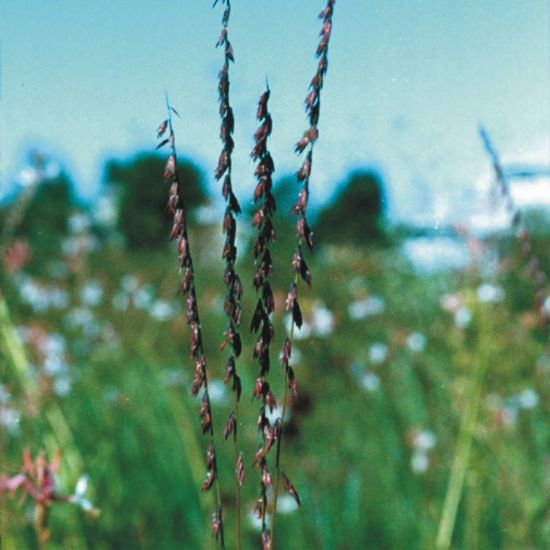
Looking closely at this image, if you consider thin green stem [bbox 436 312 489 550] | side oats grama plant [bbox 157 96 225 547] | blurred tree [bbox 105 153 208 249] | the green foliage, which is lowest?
blurred tree [bbox 105 153 208 249]

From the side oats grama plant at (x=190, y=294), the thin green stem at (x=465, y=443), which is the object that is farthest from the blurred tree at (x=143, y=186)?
the side oats grama plant at (x=190, y=294)

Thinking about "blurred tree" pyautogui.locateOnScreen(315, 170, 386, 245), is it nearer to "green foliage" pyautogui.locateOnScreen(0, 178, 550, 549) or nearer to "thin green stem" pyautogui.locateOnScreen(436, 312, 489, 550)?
"green foliage" pyautogui.locateOnScreen(0, 178, 550, 549)

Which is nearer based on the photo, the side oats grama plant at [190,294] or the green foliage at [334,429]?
the side oats grama plant at [190,294]

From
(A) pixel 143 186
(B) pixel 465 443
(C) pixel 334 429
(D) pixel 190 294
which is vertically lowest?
(A) pixel 143 186

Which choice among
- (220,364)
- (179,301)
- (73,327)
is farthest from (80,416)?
(179,301)

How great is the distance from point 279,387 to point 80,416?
1030 mm

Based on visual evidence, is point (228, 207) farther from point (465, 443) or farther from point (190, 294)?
point (465, 443)

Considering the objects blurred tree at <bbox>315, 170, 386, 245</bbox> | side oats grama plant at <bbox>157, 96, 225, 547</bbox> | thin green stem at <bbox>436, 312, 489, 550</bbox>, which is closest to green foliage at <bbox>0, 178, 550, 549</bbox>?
thin green stem at <bbox>436, 312, 489, 550</bbox>

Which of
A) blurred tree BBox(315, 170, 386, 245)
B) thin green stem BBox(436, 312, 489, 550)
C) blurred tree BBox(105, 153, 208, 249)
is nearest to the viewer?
thin green stem BBox(436, 312, 489, 550)

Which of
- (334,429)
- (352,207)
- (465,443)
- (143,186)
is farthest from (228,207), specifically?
(143,186)

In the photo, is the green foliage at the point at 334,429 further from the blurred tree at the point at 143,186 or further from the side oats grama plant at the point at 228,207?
the blurred tree at the point at 143,186

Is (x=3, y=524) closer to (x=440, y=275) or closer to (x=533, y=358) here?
(x=533, y=358)

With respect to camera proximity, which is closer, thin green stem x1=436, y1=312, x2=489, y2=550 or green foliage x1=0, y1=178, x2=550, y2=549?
thin green stem x1=436, y1=312, x2=489, y2=550

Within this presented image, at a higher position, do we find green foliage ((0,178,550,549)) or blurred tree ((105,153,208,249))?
green foliage ((0,178,550,549))
